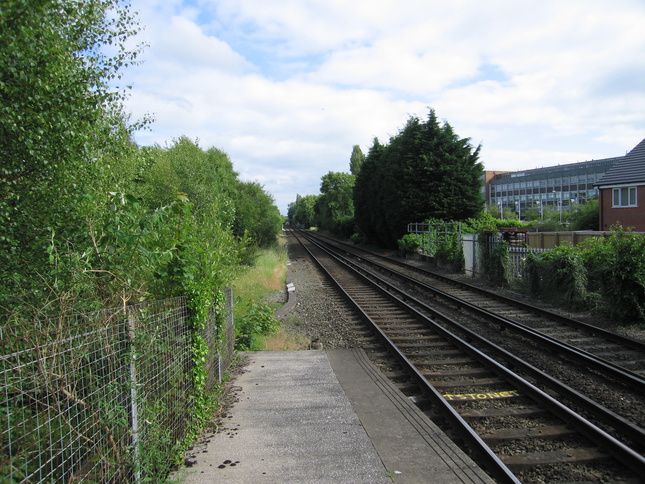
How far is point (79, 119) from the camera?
15.6ft

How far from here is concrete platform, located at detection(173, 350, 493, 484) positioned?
Answer: 3.75m

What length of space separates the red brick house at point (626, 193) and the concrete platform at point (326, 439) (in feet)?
101

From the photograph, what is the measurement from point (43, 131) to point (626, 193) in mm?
35644

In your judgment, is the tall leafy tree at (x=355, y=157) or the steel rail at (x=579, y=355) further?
the tall leafy tree at (x=355, y=157)

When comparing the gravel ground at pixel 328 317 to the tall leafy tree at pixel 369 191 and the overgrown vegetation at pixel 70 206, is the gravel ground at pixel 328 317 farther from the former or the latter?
Result: the tall leafy tree at pixel 369 191

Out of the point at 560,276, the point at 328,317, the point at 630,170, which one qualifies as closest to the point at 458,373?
the point at 328,317

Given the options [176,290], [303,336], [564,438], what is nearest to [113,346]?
[176,290]

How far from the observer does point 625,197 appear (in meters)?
31.1

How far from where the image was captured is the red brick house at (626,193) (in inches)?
1174

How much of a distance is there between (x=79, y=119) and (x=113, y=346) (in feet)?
9.43

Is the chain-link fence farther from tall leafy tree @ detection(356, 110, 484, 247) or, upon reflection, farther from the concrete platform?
tall leafy tree @ detection(356, 110, 484, 247)

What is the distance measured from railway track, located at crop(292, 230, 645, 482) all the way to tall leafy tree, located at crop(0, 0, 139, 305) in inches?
184

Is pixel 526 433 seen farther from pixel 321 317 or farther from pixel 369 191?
pixel 369 191

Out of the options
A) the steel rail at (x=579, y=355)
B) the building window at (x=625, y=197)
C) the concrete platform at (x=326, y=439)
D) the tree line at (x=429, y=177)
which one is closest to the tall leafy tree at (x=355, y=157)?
the tree line at (x=429, y=177)
